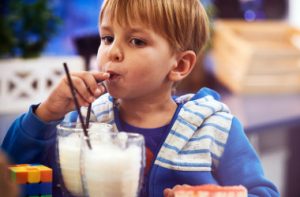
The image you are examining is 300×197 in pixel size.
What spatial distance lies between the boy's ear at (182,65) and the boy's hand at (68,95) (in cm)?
15

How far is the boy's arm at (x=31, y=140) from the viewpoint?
772 millimetres

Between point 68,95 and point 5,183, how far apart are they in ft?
1.02

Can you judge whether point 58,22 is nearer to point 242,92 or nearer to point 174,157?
point 242,92

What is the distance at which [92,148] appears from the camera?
0.67 metres

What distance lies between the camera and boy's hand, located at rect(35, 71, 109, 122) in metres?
0.75

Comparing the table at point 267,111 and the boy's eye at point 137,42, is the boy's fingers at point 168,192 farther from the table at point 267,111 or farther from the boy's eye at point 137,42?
the table at point 267,111

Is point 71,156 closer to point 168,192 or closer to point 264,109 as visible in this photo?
point 168,192

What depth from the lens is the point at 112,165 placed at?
0.66m

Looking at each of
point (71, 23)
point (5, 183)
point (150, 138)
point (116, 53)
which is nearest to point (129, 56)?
point (116, 53)

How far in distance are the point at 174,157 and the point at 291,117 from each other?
98 cm

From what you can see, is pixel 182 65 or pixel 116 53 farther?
pixel 182 65

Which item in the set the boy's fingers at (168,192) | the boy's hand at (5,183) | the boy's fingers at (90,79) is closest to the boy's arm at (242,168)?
the boy's fingers at (168,192)

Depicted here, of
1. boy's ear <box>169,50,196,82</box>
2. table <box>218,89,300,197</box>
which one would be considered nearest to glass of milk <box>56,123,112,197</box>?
boy's ear <box>169,50,196,82</box>

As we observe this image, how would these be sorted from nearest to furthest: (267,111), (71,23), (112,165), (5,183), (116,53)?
(5,183), (112,165), (116,53), (267,111), (71,23)
